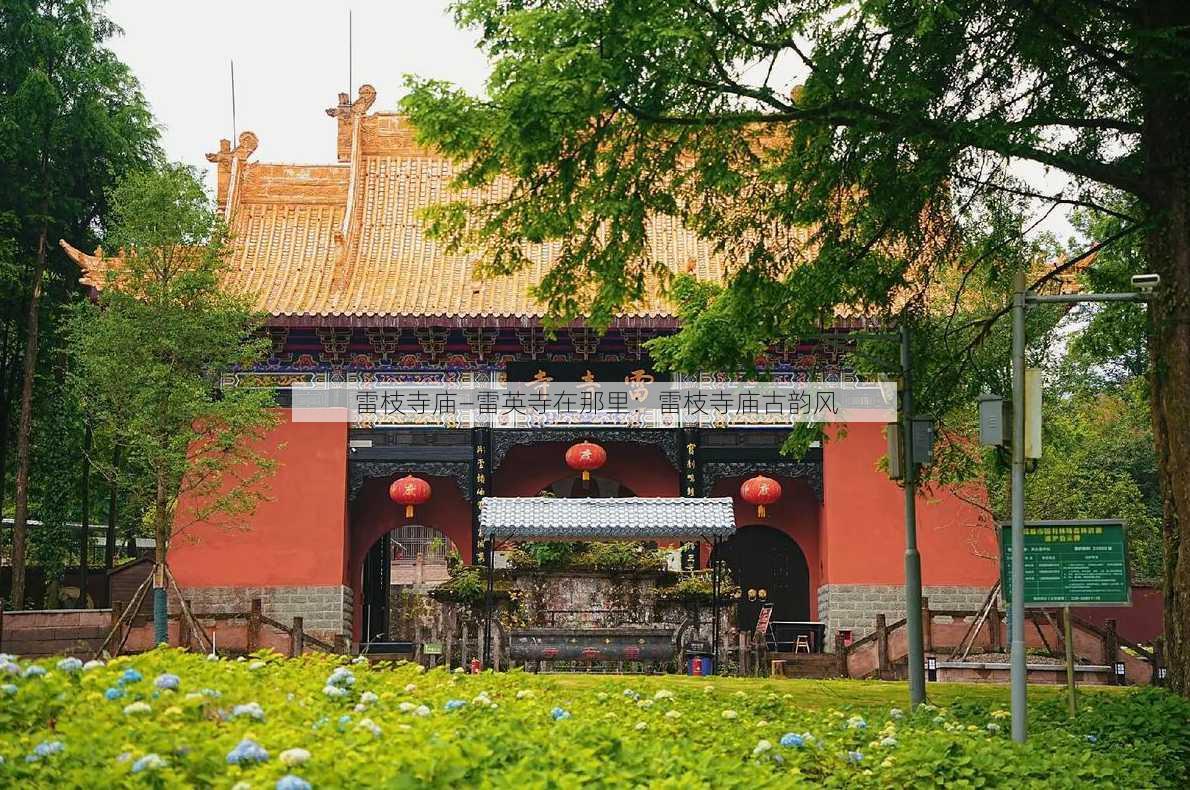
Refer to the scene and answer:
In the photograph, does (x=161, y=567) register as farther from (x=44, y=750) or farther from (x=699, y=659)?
(x=44, y=750)

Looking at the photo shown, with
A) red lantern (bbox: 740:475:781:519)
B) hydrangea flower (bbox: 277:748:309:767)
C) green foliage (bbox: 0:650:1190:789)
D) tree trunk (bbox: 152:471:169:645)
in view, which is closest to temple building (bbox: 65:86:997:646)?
red lantern (bbox: 740:475:781:519)

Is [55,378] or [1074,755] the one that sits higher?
[55,378]

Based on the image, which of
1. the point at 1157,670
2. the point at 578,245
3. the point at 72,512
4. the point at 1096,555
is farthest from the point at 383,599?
the point at 1096,555

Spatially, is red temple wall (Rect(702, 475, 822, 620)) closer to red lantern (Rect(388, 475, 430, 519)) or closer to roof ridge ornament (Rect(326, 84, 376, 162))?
red lantern (Rect(388, 475, 430, 519))

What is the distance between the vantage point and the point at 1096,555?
10609 millimetres

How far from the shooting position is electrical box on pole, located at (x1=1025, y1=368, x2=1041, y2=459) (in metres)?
9.93

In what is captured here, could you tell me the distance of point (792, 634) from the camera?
23.1 m

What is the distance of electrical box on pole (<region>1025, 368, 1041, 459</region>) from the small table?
1161 cm

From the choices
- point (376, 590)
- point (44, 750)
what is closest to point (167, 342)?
point (376, 590)

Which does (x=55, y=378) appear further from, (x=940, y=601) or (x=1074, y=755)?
(x=1074, y=755)

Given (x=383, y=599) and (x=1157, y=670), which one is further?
(x=383, y=599)

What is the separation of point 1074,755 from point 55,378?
2149cm

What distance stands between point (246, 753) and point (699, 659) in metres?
14.1

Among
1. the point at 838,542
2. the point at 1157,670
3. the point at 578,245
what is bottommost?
the point at 1157,670
